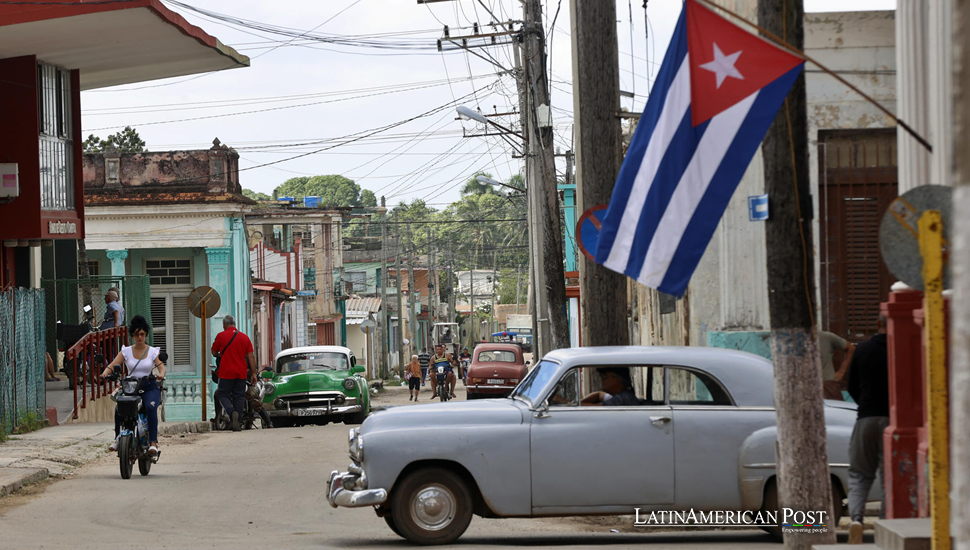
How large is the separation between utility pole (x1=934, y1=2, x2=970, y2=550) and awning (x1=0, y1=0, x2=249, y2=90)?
55.7 ft

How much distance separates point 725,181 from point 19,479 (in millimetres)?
8321

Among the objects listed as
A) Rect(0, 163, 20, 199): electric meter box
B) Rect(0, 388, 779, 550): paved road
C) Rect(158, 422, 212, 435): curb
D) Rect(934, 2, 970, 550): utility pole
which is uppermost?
Rect(0, 163, 20, 199): electric meter box

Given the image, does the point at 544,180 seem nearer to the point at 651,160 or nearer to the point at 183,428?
the point at 183,428

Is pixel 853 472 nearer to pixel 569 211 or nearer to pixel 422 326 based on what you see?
pixel 569 211

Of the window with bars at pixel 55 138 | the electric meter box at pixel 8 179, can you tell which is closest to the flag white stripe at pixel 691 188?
the electric meter box at pixel 8 179

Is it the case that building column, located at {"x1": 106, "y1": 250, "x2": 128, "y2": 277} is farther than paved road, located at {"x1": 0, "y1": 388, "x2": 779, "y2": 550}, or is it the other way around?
building column, located at {"x1": 106, "y1": 250, "x2": 128, "y2": 277}

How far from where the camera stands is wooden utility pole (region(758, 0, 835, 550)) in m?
6.55

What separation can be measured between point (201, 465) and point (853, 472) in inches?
343

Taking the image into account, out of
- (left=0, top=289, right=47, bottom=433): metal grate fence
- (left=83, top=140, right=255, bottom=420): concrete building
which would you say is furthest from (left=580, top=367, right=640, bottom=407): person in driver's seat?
(left=83, top=140, right=255, bottom=420): concrete building

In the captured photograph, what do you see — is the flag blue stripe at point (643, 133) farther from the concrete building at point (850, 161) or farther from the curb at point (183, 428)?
the curb at point (183, 428)

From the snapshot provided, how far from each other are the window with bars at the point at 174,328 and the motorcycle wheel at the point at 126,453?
72.1 ft

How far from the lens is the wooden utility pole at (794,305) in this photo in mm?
6555

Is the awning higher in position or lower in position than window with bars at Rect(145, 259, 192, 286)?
higher

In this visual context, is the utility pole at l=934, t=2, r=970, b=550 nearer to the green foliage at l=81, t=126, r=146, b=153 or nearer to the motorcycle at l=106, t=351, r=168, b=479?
the motorcycle at l=106, t=351, r=168, b=479
